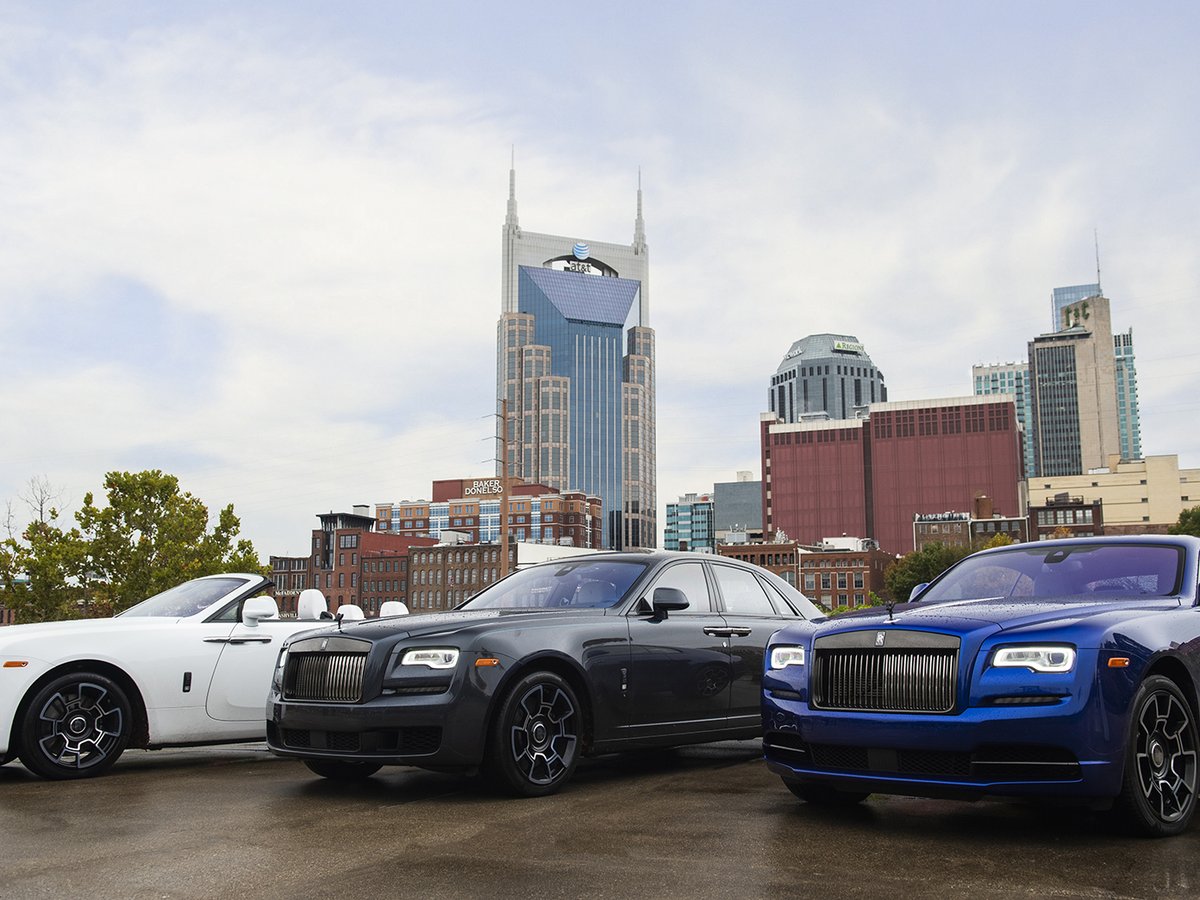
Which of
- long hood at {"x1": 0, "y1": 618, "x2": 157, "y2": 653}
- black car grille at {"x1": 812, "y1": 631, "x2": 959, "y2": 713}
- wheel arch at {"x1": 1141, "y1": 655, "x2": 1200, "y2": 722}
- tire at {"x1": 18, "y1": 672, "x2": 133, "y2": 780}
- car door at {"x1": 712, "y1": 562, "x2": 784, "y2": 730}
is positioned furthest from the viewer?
car door at {"x1": 712, "y1": 562, "x2": 784, "y2": 730}

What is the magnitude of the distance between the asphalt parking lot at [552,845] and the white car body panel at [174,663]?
0.80 metres

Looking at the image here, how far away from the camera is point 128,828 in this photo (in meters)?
5.62

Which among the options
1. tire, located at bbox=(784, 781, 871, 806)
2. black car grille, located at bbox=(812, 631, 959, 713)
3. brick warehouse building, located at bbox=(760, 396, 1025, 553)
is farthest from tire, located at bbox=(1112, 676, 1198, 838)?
brick warehouse building, located at bbox=(760, 396, 1025, 553)

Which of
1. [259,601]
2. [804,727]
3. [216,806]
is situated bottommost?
[216,806]

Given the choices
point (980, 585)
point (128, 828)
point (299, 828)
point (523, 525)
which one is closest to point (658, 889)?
point (299, 828)

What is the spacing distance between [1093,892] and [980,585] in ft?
9.09

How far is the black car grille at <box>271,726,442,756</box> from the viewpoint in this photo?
248 inches

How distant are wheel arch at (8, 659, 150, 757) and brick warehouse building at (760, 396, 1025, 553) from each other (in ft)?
592

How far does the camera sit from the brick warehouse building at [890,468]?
18050 cm

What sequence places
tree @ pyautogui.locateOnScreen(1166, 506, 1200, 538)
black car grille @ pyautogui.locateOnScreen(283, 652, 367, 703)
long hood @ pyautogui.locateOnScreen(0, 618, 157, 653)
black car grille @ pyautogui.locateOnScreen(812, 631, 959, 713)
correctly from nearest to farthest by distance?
black car grille @ pyautogui.locateOnScreen(812, 631, 959, 713)
black car grille @ pyautogui.locateOnScreen(283, 652, 367, 703)
long hood @ pyautogui.locateOnScreen(0, 618, 157, 653)
tree @ pyautogui.locateOnScreen(1166, 506, 1200, 538)

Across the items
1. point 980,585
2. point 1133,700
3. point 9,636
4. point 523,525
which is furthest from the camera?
point 523,525

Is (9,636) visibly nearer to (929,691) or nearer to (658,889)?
(658,889)

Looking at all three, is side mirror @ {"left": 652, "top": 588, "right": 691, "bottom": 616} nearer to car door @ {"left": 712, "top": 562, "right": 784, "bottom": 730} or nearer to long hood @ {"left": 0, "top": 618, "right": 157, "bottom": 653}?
car door @ {"left": 712, "top": 562, "right": 784, "bottom": 730}

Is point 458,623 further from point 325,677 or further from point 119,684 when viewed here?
point 119,684
